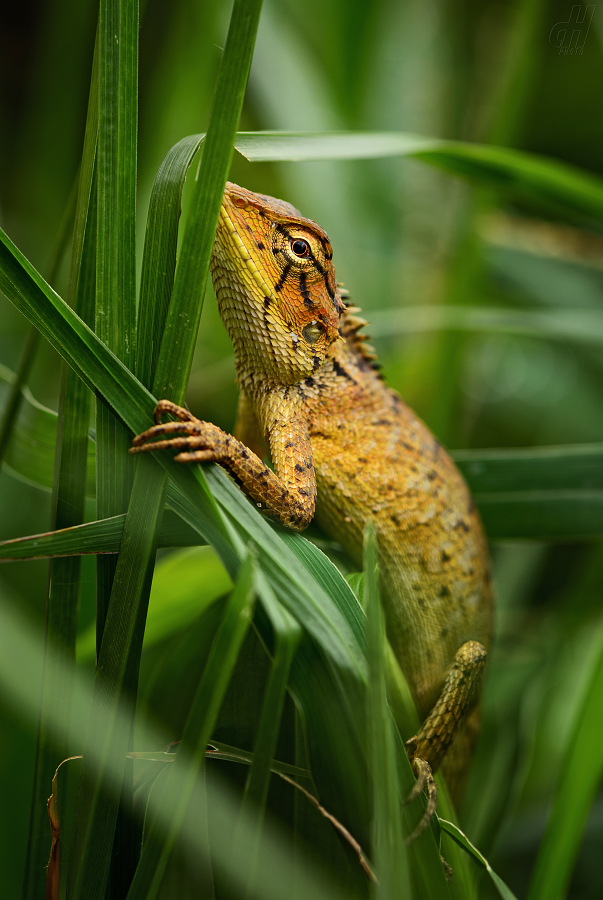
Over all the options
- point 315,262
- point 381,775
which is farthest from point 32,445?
point 381,775

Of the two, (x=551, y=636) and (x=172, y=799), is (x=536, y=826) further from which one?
(x=172, y=799)

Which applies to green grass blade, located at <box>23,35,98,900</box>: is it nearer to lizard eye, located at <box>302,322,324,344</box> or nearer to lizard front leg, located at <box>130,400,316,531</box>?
lizard front leg, located at <box>130,400,316,531</box>

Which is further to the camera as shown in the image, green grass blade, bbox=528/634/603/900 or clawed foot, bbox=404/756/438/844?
green grass blade, bbox=528/634/603/900

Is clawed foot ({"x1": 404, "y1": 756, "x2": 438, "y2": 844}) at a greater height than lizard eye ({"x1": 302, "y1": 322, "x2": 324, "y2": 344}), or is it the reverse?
lizard eye ({"x1": 302, "y1": 322, "x2": 324, "y2": 344})

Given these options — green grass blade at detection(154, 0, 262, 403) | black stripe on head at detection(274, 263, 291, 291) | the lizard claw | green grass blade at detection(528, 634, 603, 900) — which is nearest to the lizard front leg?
green grass blade at detection(154, 0, 262, 403)

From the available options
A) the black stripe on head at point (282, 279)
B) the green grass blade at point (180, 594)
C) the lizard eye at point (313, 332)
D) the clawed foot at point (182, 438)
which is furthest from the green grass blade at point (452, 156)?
the green grass blade at point (180, 594)

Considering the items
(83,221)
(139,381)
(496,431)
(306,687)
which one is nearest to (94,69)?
(83,221)

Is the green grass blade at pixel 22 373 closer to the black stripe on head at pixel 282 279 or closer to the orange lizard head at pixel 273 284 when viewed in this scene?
the orange lizard head at pixel 273 284

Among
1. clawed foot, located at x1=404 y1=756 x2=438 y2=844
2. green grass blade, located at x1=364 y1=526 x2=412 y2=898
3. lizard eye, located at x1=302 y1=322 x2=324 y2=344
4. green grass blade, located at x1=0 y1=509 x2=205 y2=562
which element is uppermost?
lizard eye, located at x1=302 y1=322 x2=324 y2=344
